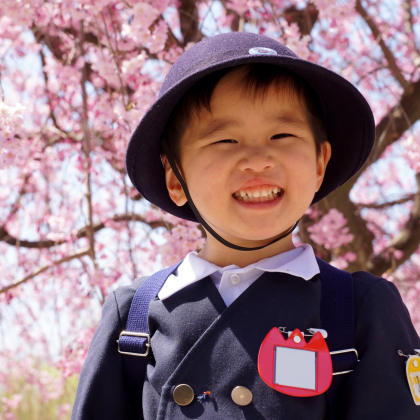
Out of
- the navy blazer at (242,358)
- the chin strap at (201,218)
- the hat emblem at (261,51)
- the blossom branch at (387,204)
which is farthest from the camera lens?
the blossom branch at (387,204)

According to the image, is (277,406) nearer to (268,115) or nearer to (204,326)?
(204,326)

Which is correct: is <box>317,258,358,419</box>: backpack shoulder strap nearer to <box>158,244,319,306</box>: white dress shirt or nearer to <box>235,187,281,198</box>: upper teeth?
<box>158,244,319,306</box>: white dress shirt

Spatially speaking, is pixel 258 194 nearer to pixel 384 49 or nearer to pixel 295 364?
pixel 295 364

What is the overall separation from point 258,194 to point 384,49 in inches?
105

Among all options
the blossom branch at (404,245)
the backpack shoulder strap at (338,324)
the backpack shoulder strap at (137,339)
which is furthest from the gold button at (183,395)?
the blossom branch at (404,245)

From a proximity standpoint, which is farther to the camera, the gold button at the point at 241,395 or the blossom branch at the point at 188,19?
the blossom branch at the point at 188,19

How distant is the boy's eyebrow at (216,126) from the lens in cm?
127

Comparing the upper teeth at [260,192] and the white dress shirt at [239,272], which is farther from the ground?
the upper teeth at [260,192]

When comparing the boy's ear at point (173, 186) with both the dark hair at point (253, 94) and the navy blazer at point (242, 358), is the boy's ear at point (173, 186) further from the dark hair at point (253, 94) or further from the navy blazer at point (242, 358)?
the navy blazer at point (242, 358)

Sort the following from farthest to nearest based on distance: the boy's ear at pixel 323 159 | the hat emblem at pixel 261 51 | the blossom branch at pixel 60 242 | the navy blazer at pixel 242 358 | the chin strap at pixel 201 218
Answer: the blossom branch at pixel 60 242 < the boy's ear at pixel 323 159 < the chin strap at pixel 201 218 < the hat emblem at pixel 261 51 < the navy blazer at pixel 242 358

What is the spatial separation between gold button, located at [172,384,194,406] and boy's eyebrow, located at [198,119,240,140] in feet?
1.91

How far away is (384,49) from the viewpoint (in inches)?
138

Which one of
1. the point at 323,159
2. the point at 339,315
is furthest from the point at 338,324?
the point at 323,159

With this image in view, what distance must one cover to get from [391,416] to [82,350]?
8.33 feet
